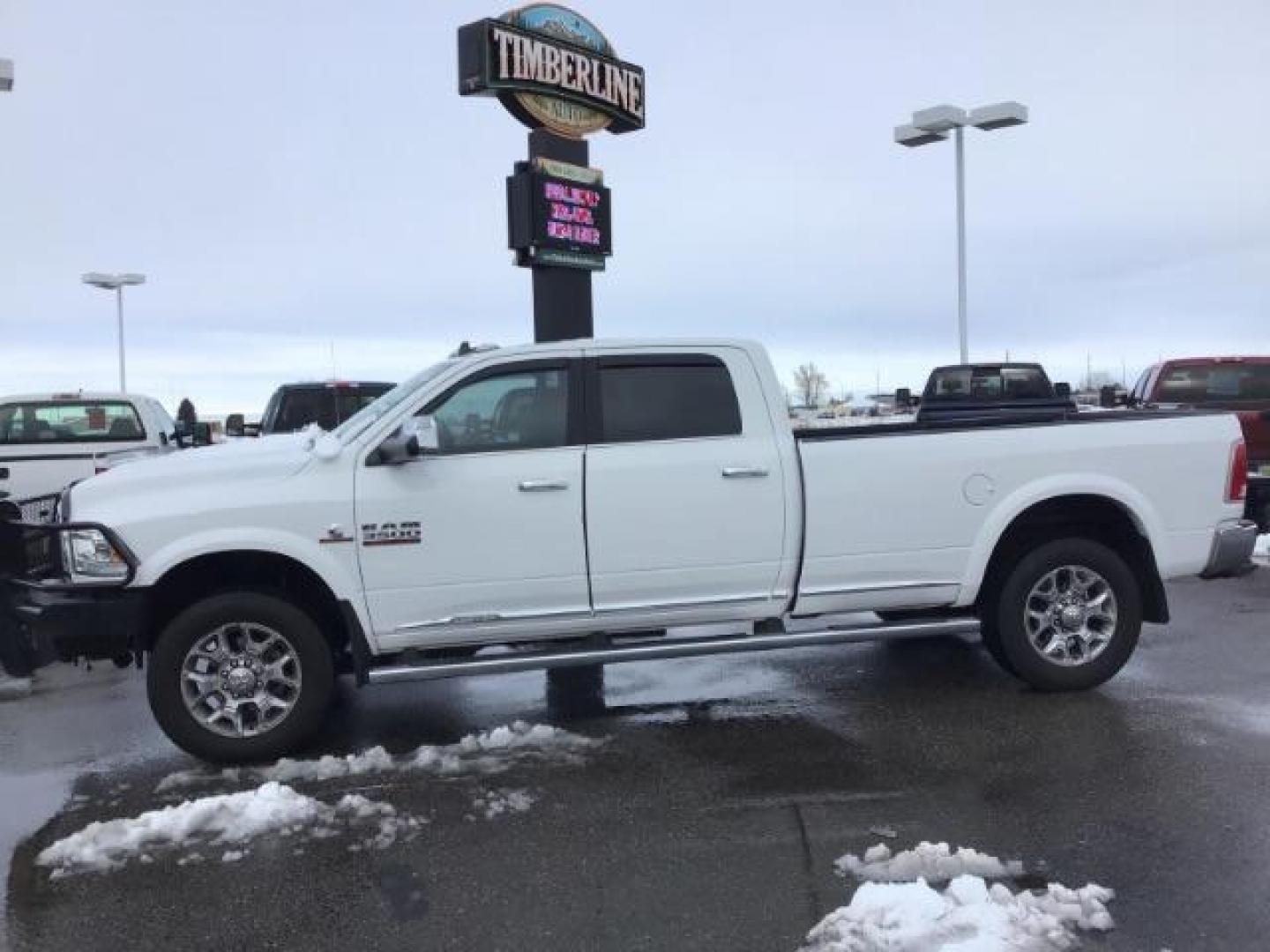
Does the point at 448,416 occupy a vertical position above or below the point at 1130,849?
above

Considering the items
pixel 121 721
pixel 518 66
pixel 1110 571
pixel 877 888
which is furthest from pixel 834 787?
pixel 518 66

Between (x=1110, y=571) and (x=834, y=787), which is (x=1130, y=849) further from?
(x=1110, y=571)

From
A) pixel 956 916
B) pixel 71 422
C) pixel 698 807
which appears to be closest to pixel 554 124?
pixel 71 422

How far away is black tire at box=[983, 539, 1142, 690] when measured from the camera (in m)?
6.25

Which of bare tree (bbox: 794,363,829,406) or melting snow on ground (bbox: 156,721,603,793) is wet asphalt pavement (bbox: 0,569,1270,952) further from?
bare tree (bbox: 794,363,829,406)

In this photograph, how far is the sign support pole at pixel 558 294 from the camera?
547 inches

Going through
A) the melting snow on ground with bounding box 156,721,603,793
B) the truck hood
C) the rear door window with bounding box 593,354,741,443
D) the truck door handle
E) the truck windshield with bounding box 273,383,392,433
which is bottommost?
the melting snow on ground with bounding box 156,721,603,793

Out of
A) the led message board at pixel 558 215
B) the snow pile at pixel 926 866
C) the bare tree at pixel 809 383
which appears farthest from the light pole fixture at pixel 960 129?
the bare tree at pixel 809 383

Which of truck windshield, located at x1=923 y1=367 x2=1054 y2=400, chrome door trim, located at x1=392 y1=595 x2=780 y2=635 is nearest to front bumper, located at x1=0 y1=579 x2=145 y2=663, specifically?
chrome door trim, located at x1=392 y1=595 x2=780 y2=635

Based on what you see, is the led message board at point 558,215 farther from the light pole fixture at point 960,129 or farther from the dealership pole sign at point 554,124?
the light pole fixture at point 960,129

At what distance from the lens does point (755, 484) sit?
5.84 meters

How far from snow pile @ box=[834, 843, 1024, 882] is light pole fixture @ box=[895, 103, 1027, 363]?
20.5 metres

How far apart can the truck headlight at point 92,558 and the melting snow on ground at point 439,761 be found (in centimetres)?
102

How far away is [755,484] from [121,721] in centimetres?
387
